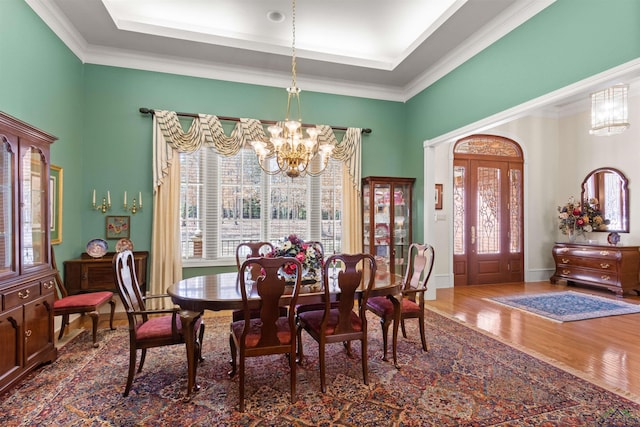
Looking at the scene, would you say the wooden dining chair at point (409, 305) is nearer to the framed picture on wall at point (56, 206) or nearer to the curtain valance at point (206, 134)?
the curtain valance at point (206, 134)

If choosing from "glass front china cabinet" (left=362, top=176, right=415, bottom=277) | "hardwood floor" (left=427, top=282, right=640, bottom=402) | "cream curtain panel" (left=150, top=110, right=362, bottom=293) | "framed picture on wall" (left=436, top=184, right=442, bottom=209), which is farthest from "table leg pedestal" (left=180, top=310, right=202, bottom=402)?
"framed picture on wall" (left=436, top=184, right=442, bottom=209)

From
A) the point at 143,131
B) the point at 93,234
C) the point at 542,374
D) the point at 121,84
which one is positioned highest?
the point at 121,84

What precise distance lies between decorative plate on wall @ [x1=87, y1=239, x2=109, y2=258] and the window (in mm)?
942

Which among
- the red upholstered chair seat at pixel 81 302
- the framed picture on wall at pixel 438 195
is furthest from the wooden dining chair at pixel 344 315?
the framed picture on wall at pixel 438 195

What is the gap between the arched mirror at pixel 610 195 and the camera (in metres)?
5.87

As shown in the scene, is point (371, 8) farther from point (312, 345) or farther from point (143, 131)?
point (312, 345)

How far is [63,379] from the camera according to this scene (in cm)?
269

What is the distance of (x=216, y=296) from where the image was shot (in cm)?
245

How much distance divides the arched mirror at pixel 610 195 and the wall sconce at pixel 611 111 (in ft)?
6.05

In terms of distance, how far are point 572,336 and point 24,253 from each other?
534cm

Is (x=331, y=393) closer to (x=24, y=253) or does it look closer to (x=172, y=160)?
(x=24, y=253)

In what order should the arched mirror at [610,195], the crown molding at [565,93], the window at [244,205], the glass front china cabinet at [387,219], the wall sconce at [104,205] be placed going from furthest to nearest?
the arched mirror at [610,195]
the glass front china cabinet at [387,219]
the window at [244,205]
the wall sconce at [104,205]
the crown molding at [565,93]

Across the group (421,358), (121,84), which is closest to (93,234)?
(121,84)

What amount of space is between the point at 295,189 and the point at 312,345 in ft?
8.45
